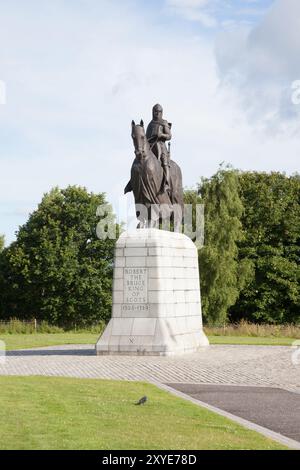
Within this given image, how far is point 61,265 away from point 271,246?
16.4 meters

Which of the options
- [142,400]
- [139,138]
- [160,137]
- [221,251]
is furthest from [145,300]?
[221,251]

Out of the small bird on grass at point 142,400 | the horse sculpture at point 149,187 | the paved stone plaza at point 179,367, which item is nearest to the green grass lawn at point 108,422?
the small bird on grass at point 142,400

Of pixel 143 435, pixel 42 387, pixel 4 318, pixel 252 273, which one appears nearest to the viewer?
pixel 143 435

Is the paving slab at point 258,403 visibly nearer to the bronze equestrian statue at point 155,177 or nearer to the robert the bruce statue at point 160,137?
the bronze equestrian statue at point 155,177

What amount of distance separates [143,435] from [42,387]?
540 centimetres

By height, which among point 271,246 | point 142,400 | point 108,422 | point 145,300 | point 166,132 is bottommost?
point 108,422

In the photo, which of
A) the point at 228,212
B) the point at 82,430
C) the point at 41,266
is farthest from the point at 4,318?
the point at 82,430

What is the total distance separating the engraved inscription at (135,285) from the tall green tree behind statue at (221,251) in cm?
2834

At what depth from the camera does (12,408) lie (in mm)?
11797

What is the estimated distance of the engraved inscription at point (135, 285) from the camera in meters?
23.0

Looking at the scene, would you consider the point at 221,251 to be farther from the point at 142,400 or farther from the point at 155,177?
the point at 142,400

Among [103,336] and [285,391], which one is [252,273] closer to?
[103,336]

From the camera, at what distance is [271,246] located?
56156 millimetres

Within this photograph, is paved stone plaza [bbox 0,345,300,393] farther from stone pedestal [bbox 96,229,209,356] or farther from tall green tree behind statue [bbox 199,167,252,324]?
tall green tree behind statue [bbox 199,167,252,324]
